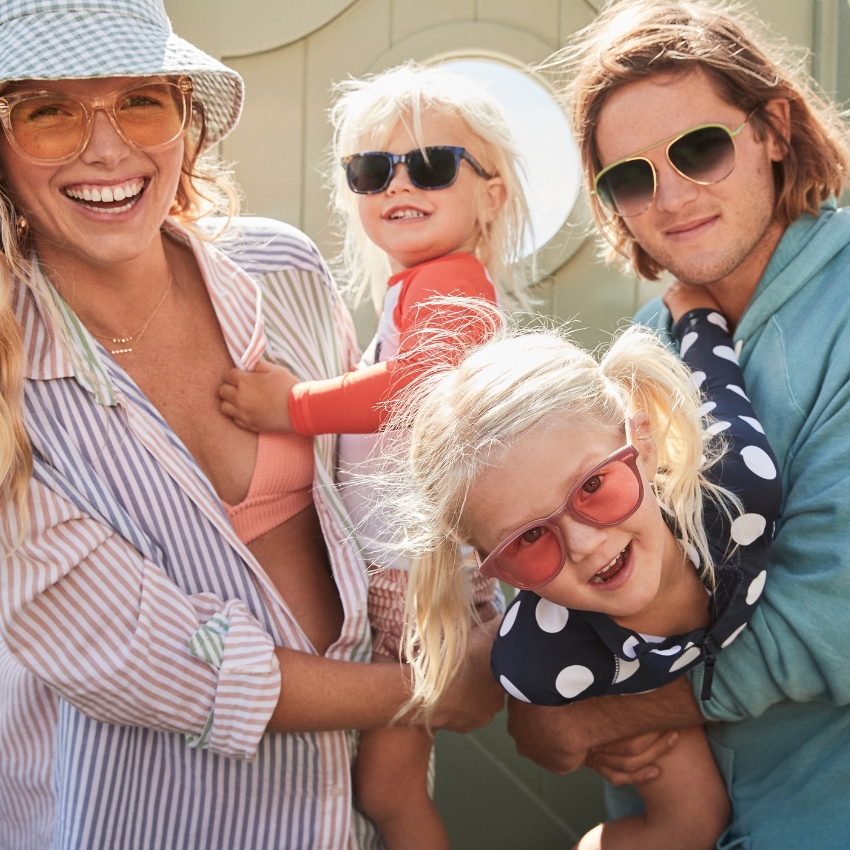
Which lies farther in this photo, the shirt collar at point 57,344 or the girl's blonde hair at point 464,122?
the girl's blonde hair at point 464,122

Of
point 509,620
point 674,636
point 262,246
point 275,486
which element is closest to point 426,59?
point 262,246

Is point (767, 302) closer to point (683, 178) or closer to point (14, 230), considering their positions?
point (683, 178)

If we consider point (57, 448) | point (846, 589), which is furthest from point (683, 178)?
point (57, 448)

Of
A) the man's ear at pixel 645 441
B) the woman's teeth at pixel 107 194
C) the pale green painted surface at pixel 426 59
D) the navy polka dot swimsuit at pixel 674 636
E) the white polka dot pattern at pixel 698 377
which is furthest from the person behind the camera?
the pale green painted surface at pixel 426 59

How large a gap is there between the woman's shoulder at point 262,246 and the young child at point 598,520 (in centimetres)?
65

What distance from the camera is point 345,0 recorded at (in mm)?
2771

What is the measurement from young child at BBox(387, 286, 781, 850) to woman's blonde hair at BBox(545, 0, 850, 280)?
0.50 metres

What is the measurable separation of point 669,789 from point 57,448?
1402 mm

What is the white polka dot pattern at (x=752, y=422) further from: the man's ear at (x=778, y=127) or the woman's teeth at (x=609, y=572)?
the man's ear at (x=778, y=127)

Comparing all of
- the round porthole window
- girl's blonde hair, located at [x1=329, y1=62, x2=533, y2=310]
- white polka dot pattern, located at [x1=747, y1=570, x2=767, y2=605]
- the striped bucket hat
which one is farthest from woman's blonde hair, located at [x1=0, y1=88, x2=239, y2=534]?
the round porthole window

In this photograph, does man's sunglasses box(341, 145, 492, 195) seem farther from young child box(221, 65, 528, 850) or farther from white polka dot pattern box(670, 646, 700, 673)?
white polka dot pattern box(670, 646, 700, 673)

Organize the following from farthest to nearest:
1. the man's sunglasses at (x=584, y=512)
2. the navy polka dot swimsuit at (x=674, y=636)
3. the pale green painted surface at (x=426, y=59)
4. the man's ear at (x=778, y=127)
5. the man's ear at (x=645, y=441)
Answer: the pale green painted surface at (x=426, y=59)
the man's ear at (x=778, y=127)
the navy polka dot swimsuit at (x=674, y=636)
the man's ear at (x=645, y=441)
the man's sunglasses at (x=584, y=512)

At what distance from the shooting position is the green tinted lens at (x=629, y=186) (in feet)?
6.57

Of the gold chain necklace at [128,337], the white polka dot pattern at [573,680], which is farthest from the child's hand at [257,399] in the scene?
the white polka dot pattern at [573,680]
